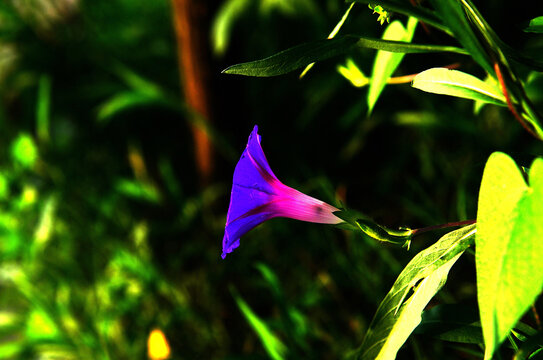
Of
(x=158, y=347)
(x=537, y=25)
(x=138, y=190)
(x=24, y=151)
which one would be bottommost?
(x=158, y=347)

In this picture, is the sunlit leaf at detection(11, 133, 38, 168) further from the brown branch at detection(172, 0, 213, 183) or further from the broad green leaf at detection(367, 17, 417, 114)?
the broad green leaf at detection(367, 17, 417, 114)

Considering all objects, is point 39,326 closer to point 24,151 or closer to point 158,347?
point 24,151

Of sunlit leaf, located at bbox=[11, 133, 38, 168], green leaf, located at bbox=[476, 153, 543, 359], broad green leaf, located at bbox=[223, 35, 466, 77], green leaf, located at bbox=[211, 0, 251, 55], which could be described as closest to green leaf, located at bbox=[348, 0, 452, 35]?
broad green leaf, located at bbox=[223, 35, 466, 77]

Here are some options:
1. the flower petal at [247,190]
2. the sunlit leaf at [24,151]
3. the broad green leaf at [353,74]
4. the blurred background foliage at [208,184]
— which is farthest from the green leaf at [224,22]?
the flower petal at [247,190]

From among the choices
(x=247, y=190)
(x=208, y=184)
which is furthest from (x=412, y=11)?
(x=208, y=184)

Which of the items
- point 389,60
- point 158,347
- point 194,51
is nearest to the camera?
point 389,60

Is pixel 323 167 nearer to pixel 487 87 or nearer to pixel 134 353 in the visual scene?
pixel 134 353
